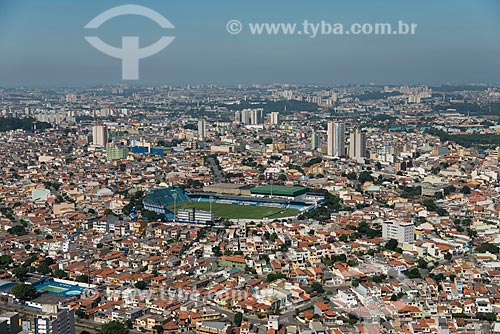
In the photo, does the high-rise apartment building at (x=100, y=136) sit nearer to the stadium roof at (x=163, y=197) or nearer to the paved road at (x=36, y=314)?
the stadium roof at (x=163, y=197)

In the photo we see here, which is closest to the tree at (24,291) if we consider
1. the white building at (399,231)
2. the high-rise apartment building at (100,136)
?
the white building at (399,231)

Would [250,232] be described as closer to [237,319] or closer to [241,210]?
[241,210]

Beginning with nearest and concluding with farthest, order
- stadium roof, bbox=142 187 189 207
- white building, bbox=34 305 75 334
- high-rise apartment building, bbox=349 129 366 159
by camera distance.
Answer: white building, bbox=34 305 75 334 < stadium roof, bbox=142 187 189 207 < high-rise apartment building, bbox=349 129 366 159

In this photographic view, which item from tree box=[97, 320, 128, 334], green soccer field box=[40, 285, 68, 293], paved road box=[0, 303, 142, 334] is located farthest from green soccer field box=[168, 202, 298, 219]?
tree box=[97, 320, 128, 334]

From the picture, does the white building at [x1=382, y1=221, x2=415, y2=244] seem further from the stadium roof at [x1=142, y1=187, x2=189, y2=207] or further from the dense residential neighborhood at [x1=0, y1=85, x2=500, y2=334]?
the stadium roof at [x1=142, y1=187, x2=189, y2=207]

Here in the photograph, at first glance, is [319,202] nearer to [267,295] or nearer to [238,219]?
[238,219]

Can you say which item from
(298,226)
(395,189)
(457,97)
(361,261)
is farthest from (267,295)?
(457,97)

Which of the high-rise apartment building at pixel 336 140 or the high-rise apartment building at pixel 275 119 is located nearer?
the high-rise apartment building at pixel 336 140
